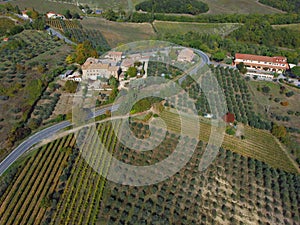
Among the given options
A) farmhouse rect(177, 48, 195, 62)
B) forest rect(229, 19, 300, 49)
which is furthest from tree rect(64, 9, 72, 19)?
forest rect(229, 19, 300, 49)

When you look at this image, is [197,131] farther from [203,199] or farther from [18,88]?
[18,88]

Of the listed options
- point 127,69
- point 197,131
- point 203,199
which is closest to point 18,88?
point 127,69

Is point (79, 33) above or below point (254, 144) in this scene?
above

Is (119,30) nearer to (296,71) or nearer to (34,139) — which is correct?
(296,71)

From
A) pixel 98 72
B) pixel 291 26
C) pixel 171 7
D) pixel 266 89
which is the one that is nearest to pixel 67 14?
pixel 171 7

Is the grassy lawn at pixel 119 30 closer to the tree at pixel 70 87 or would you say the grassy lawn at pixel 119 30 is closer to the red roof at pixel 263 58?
the tree at pixel 70 87

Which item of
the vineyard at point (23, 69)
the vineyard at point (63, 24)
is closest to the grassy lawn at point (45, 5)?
the vineyard at point (63, 24)

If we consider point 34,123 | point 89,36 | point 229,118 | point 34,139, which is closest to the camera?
point 34,139
